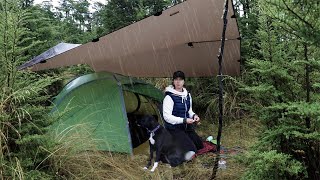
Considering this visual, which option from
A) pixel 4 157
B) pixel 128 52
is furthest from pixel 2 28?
pixel 128 52

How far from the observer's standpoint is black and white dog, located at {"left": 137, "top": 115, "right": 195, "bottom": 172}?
14.1 feet

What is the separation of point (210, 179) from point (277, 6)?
2016mm

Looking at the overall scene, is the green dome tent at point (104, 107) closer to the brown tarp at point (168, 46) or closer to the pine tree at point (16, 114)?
the brown tarp at point (168, 46)

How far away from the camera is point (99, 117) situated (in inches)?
204

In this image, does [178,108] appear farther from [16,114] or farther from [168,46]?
[16,114]

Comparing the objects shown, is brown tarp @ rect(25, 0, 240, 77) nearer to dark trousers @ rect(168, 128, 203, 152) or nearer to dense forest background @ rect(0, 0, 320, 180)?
Answer: dense forest background @ rect(0, 0, 320, 180)

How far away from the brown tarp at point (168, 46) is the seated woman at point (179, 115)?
65 cm

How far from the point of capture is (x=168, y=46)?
5.07 metres

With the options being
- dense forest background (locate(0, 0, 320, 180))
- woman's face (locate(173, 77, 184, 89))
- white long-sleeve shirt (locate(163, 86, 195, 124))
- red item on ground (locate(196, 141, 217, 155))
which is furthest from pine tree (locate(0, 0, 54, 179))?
red item on ground (locate(196, 141, 217, 155))

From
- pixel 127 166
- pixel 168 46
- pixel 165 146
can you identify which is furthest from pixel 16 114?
pixel 168 46

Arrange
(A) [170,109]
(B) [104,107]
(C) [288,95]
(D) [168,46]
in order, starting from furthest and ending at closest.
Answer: (B) [104,107] < (D) [168,46] < (A) [170,109] < (C) [288,95]

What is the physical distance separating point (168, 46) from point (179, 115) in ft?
3.66

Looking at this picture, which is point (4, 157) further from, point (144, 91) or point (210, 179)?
point (144, 91)

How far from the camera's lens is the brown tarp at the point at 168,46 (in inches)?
169
